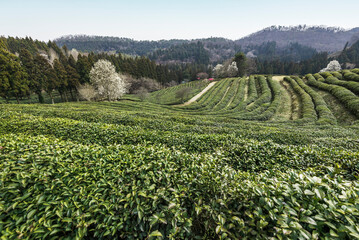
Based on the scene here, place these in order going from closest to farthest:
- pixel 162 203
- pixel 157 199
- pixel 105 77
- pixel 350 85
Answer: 1. pixel 157 199
2. pixel 162 203
3. pixel 350 85
4. pixel 105 77

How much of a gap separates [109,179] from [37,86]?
162 feet

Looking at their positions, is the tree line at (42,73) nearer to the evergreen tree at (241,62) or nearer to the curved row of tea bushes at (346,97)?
the evergreen tree at (241,62)

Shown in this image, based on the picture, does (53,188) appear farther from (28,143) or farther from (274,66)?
(274,66)

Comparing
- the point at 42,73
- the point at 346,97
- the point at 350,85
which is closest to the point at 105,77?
the point at 42,73

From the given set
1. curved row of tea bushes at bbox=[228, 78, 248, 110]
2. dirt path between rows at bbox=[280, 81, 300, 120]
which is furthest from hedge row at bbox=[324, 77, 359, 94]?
curved row of tea bushes at bbox=[228, 78, 248, 110]

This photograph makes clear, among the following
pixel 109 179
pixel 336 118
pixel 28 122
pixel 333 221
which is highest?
pixel 333 221

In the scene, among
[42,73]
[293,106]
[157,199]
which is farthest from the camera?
[42,73]

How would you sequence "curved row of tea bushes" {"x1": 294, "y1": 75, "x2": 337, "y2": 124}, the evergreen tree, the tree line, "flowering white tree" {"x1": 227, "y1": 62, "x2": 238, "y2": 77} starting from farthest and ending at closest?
"flowering white tree" {"x1": 227, "y1": 62, "x2": 238, "y2": 77} → the evergreen tree → the tree line → "curved row of tea bushes" {"x1": 294, "y1": 75, "x2": 337, "y2": 124}

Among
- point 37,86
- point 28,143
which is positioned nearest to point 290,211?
point 28,143

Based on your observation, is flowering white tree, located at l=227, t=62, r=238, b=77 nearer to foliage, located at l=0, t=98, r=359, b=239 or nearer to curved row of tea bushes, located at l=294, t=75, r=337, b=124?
curved row of tea bushes, located at l=294, t=75, r=337, b=124

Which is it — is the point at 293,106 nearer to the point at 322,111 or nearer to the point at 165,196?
the point at 322,111

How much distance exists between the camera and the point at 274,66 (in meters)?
99.8

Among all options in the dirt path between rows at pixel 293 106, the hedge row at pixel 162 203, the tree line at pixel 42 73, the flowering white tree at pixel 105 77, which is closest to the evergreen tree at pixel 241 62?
the dirt path between rows at pixel 293 106

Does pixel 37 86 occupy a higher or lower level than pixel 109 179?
lower
